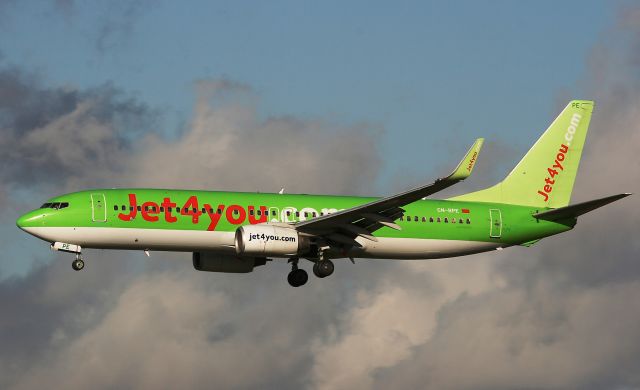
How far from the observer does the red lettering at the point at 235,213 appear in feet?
226

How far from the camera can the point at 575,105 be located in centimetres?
7994

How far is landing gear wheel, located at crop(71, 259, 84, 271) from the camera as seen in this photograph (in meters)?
68.1

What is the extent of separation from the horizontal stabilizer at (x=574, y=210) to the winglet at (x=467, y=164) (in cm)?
850

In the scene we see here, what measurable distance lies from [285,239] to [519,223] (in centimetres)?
1346

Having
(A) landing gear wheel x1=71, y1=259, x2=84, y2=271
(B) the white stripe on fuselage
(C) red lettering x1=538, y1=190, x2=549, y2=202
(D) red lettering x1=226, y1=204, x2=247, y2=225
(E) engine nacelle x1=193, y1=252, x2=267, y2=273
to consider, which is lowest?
(A) landing gear wheel x1=71, y1=259, x2=84, y2=271

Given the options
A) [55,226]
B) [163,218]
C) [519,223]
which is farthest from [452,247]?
[55,226]

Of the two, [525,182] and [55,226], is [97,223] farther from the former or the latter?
[525,182]

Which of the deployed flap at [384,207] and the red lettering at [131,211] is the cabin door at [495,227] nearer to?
the deployed flap at [384,207]

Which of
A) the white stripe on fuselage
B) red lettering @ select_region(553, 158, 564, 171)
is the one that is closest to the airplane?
the white stripe on fuselage

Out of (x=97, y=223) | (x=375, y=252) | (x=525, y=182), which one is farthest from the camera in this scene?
(x=525, y=182)

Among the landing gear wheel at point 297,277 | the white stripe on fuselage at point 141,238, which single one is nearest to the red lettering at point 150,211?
the white stripe on fuselage at point 141,238

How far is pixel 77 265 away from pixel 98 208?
3.02m

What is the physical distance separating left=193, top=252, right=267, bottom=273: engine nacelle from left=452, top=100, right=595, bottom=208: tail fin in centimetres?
1132

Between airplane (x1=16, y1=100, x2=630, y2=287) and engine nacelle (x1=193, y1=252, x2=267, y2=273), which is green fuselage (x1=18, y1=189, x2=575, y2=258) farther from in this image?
engine nacelle (x1=193, y1=252, x2=267, y2=273)
